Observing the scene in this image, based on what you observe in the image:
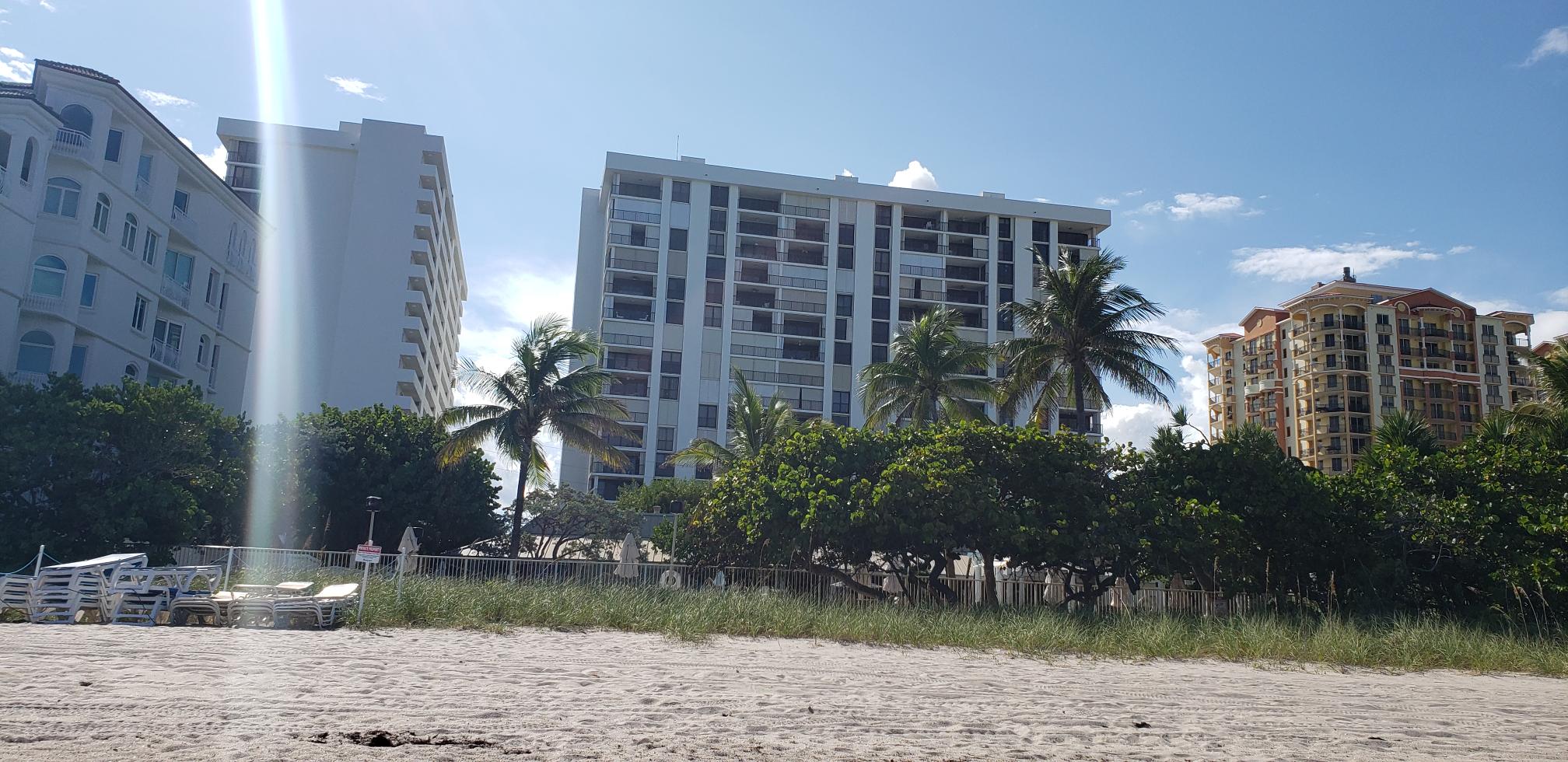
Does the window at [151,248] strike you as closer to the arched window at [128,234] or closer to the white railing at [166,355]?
the arched window at [128,234]

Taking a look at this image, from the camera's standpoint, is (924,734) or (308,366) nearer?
(924,734)

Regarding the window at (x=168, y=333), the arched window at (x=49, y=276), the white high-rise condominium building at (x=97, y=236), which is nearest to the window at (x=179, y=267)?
the white high-rise condominium building at (x=97, y=236)

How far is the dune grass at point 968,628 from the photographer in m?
15.9

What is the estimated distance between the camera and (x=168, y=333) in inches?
1538

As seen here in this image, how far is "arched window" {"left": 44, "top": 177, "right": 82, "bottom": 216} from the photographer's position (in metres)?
32.2

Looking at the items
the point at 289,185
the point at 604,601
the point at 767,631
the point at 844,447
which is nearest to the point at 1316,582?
the point at 844,447

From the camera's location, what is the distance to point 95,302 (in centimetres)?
3375

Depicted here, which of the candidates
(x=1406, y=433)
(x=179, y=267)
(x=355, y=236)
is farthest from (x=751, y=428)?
(x=355, y=236)

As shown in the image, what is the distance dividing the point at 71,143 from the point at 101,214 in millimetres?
2462

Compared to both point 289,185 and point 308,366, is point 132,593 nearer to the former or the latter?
point 308,366

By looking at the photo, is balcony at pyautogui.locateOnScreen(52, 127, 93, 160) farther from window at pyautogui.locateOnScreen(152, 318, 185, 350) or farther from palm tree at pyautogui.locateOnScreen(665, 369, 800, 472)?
palm tree at pyautogui.locateOnScreen(665, 369, 800, 472)

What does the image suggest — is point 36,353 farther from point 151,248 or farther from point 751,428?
point 751,428

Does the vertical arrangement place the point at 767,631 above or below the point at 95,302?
below

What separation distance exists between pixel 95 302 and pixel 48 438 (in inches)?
483
